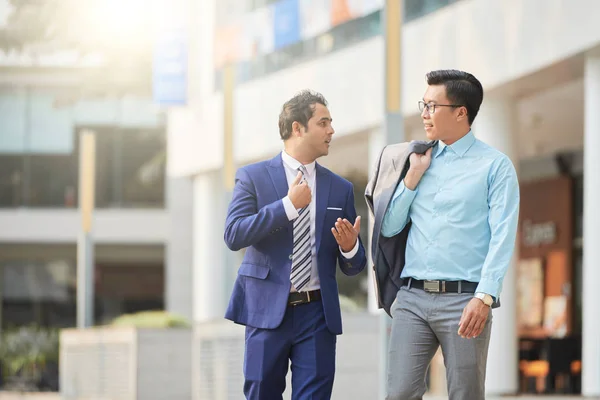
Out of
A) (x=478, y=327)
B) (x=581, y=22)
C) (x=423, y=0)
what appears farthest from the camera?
(x=423, y=0)

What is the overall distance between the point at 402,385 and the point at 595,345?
859 cm

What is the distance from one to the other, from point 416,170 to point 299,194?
0.52 metres

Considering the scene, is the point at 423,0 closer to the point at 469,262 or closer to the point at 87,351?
the point at 87,351

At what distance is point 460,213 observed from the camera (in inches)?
208

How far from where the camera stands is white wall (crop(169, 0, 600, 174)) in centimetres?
1398

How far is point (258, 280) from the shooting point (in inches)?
227

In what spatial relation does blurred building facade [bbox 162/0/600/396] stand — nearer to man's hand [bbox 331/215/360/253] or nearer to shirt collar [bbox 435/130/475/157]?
man's hand [bbox 331/215/360/253]

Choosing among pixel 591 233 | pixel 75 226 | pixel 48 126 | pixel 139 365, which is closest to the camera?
pixel 591 233

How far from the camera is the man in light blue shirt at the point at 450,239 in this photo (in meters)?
5.19

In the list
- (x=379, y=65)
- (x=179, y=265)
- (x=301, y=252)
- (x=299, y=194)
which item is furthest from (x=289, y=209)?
(x=179, y=265)

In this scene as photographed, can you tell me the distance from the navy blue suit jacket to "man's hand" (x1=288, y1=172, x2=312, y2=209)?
6 cm

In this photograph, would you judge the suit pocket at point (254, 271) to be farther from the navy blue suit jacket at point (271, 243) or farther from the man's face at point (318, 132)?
the man's face at point (318, 132)

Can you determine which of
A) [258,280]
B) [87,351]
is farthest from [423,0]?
[258,280]

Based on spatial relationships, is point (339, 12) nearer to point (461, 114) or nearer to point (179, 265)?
point (461, 114)
